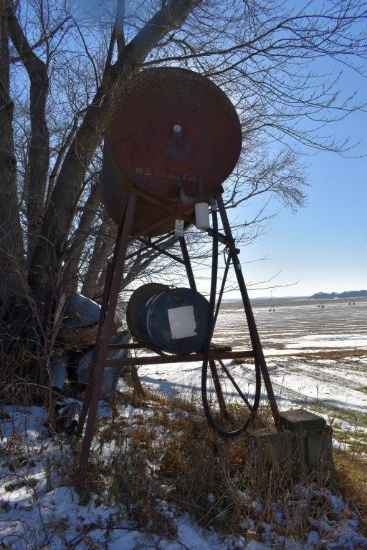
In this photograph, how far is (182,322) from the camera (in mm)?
3881

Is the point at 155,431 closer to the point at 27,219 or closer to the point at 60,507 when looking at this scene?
the point at 60,507

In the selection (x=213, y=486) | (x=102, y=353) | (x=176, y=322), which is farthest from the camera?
(x=176, y=322)

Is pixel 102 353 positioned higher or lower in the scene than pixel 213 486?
higher

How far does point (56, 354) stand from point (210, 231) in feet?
9.16

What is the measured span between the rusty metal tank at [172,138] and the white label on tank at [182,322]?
0.77 m

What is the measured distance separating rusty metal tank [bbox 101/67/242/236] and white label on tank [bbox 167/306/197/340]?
771mm

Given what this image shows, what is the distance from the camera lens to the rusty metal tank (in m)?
3.75

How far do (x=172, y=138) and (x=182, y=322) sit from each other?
1621 mm

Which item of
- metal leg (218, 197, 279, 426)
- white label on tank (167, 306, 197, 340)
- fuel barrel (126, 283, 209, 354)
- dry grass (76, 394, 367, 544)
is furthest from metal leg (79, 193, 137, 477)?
metal leg (218, 197, 279, 426)

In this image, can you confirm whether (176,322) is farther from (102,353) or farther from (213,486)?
(213,486)

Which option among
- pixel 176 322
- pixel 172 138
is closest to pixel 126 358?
pixel 176 322

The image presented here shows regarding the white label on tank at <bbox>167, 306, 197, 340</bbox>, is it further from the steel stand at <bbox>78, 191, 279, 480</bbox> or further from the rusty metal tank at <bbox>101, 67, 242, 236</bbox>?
the rusty metal tank at <bbox>101, 67, 242, 236</bbox>

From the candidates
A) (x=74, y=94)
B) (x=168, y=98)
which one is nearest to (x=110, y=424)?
(x=168, y=98)

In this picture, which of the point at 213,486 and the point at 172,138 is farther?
the point at 172,138
